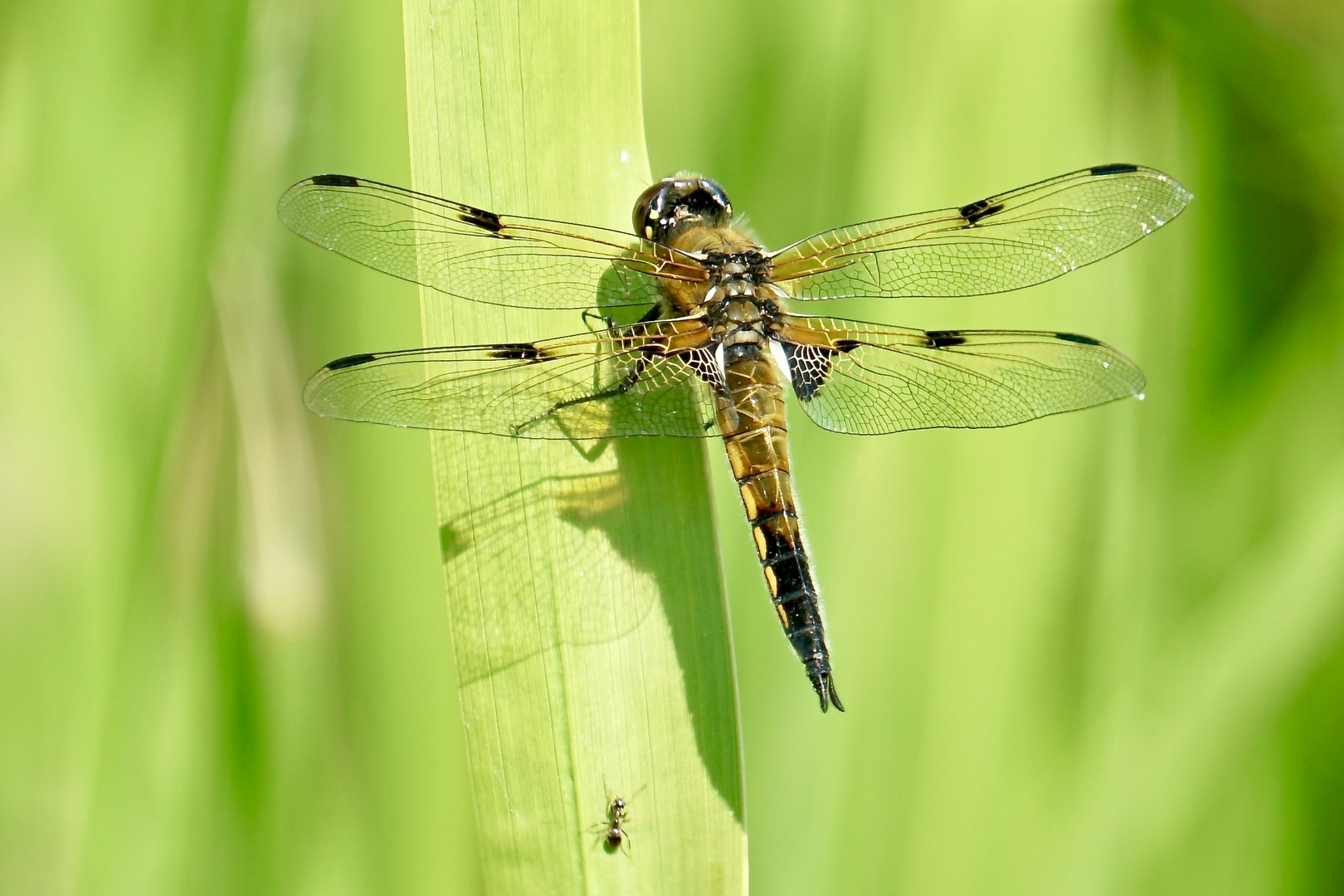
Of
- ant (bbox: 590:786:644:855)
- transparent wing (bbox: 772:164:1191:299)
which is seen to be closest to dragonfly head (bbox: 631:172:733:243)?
transparent wing (bbox: 772:164:1191:299)

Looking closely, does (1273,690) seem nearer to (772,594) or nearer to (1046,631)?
(1046,631)

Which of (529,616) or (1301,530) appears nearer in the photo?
(529,616)

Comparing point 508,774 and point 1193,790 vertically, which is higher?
point 508,774

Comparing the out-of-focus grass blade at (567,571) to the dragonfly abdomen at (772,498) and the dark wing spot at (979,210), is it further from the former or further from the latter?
the dark wing spot at (979,210)

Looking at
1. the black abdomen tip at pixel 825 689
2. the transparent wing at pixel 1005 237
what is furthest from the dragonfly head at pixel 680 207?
the black abdomen tip at pixel 825 689

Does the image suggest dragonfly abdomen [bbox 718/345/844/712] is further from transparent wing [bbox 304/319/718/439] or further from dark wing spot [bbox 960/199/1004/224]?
dark wing spot [bbox 960/199/1004/224]

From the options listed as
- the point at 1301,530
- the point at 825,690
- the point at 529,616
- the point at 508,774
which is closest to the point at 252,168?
the point at 529,616

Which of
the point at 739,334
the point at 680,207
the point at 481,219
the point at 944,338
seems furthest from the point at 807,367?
the point at 481,219
